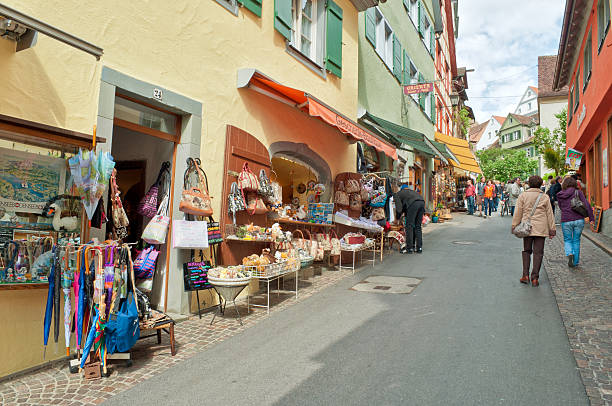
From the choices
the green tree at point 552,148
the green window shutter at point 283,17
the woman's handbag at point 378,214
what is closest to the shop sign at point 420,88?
the woman's handbag at point 378,214

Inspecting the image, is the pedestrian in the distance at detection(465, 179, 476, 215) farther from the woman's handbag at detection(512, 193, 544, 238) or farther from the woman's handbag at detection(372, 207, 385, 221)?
the woman's handbag at detection(512, 193, 544, 238)

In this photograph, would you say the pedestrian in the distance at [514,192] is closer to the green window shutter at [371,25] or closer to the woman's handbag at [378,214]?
the green window shutter at [371,25]

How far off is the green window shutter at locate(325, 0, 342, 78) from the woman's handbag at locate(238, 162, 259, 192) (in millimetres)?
3965

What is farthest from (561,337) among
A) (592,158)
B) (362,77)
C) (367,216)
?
(592,158)

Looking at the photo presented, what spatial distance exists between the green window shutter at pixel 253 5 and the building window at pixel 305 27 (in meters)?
1.37

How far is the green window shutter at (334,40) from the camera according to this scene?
9.19 metres

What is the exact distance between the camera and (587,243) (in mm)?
11031

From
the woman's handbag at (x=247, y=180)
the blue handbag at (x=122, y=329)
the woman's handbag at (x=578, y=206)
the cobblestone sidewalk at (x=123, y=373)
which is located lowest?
the cobblestone sidewalk at (x=123, y=373)

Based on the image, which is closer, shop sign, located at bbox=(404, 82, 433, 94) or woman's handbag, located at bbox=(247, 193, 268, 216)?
woman's handbag, located at bbox=(247, 193, 268, 216)

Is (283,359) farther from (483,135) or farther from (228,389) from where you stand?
(483,135)

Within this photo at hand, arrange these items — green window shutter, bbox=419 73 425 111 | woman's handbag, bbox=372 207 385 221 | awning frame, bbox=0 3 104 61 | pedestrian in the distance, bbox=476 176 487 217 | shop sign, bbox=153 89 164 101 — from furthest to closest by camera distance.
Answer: pedestrian in the distance, bbox=476 176 487 217, green window shutter, bbox=419 73 425 111, woman's handbag, bbox=372 207 385 221, shop sign, bbox=153 89 164 101, awning frame, bbox=0 3 104 61

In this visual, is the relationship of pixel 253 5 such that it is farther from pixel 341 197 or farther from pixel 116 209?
pixel 341 197

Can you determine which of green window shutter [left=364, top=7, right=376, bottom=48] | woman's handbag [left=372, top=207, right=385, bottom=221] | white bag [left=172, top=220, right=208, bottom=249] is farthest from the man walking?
white bag [left=172, top=220, right=208, bottom=249]

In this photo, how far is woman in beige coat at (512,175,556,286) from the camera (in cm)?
668
